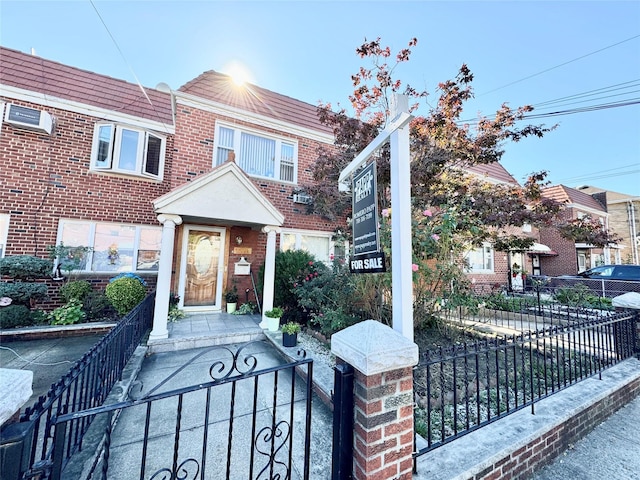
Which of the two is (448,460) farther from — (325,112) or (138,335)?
(325,112)

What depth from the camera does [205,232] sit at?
773 centimetres

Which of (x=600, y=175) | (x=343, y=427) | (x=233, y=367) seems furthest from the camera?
(x=600, y=175)

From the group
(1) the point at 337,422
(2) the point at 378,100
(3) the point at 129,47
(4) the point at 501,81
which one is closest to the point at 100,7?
(3) the point at 129,47

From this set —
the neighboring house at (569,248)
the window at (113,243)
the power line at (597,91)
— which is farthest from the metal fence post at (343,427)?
the neighboring house at (569,248)

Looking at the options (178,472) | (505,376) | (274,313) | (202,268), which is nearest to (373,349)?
(178,472)

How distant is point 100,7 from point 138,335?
6.28 m

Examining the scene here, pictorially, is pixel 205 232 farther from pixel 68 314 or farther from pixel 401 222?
pixel 401 222

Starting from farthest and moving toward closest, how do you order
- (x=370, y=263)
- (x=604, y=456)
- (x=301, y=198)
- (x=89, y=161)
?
(x=301, y=198)
(x=89, y=161)
(x=604, y=456)
(x=370, y=263)

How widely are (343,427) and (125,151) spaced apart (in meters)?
8.93

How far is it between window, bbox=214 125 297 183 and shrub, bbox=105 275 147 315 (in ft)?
13.1

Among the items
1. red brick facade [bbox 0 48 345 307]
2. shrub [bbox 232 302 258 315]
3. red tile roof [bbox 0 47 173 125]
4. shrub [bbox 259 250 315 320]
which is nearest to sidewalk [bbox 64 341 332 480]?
shrub [bbox 259 250 315 320]

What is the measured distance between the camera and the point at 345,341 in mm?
1906

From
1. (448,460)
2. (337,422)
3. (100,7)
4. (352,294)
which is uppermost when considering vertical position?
(100,7)

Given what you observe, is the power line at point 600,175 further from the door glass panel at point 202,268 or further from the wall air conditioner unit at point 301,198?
the door glass panel at point 202,268
